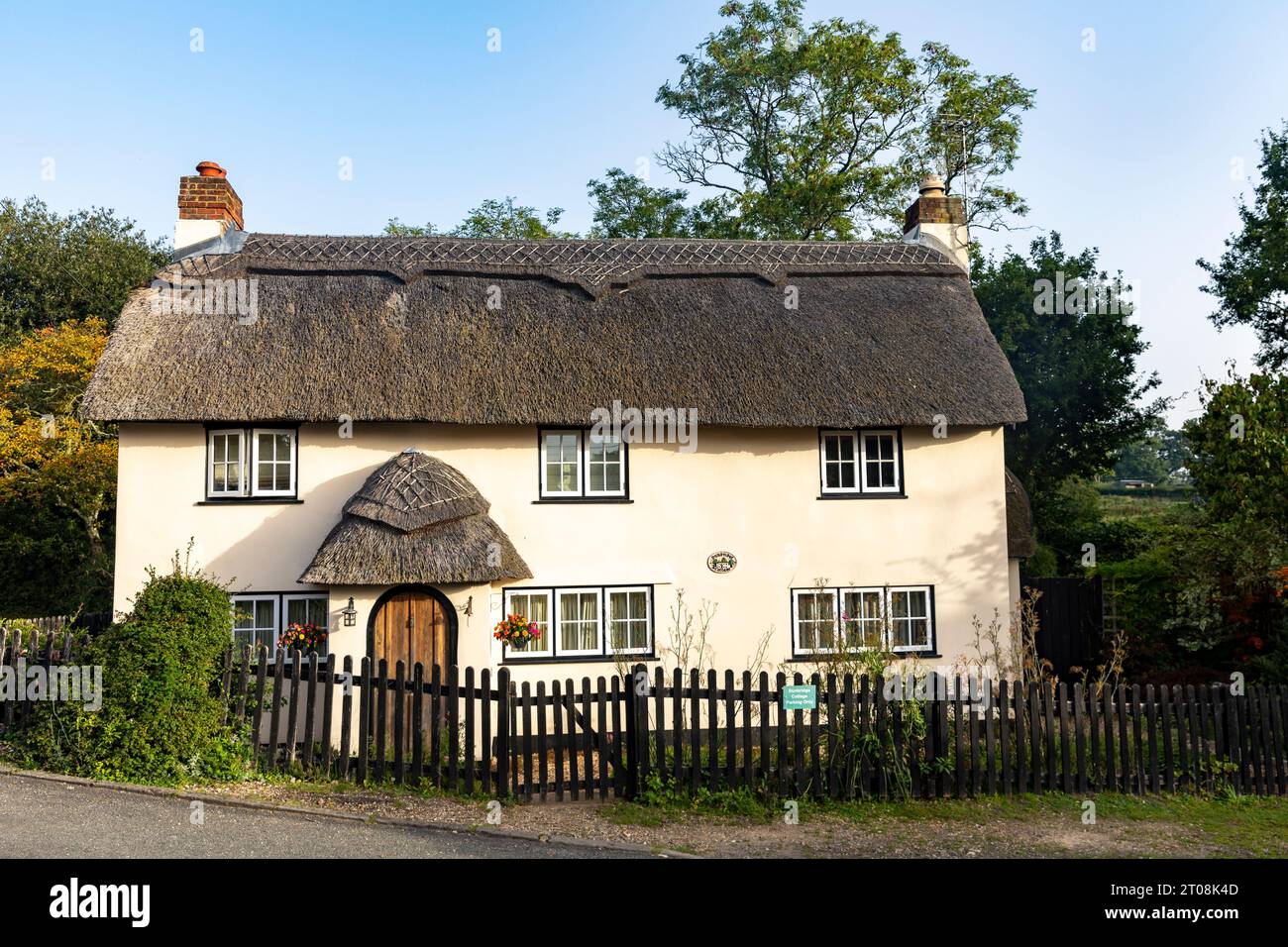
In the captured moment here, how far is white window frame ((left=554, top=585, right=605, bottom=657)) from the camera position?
1191 cm

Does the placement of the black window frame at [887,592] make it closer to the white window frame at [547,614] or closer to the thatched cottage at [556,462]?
the thatched cottage at [556,462]

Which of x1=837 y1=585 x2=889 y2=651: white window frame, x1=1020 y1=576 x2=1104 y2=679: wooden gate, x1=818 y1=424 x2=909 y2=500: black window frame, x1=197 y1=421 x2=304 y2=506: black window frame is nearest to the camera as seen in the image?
x1=197 y1=421 x2=304 y2=506: black window frame

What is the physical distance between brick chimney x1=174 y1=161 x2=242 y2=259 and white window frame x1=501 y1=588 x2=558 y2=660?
25.6 feet

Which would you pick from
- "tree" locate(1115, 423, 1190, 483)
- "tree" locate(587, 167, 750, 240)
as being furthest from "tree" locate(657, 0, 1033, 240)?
"tree" locate(1115, 423, 1190, 483)

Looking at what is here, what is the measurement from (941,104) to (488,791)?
74.2ft

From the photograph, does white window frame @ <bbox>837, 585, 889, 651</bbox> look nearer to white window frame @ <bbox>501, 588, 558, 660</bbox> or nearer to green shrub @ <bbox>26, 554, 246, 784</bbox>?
white window frame @ <bbox>501, 588, 558, 660</bbox>

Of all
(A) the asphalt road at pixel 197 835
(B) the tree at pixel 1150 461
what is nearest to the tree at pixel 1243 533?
(A) the asphalt road at pixel 197 835

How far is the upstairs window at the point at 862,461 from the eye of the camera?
12586 mm

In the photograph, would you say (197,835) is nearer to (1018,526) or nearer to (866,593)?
(866,593)

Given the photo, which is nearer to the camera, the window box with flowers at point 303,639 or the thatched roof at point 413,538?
the thatched roof at point 413,538

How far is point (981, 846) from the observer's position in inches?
296

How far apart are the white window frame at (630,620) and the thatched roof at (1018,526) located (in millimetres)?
5364

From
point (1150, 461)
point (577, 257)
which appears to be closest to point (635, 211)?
point (577, 257)

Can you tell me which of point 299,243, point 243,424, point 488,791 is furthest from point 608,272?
point 488,791
